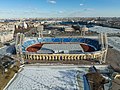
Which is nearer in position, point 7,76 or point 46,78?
point 7,76

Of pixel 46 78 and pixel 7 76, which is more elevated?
pixel 7 76

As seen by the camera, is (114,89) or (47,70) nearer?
(114,89)

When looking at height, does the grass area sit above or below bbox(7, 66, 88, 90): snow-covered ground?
above

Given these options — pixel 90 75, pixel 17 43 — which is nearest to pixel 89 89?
pixel 90 75

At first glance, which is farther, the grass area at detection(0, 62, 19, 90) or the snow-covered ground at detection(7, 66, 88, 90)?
the grass area at detection(0, 62, 19, 90)

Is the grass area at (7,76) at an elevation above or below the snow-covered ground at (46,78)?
above

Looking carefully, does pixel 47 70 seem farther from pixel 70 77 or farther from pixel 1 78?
pixel 1 78

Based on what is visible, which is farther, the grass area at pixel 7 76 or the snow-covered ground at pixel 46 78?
the grass area at pixel 7 76

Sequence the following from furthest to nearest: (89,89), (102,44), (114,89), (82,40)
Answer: (82,40) < (102,44) < (89,89) < (114,89)
